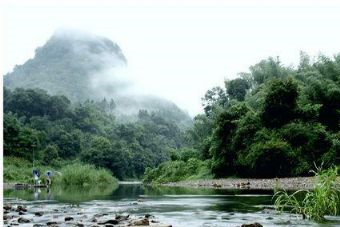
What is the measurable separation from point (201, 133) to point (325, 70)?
74.0ft

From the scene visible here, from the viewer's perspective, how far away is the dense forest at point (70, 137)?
214 feet

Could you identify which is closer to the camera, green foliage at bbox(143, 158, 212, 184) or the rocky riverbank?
the rocky riverbank

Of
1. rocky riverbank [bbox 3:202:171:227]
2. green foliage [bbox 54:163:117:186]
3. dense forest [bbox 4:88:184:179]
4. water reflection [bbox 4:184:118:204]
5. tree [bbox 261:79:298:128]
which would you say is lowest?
rocky riverbank [bbox 3:202:171:227]

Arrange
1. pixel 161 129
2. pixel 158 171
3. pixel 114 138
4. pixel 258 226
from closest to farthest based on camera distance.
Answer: pixel 258 226 → pixel 158 171 → pixel 114 138 → pixel 161 129

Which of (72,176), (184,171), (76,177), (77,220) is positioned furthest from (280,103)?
(77,220)

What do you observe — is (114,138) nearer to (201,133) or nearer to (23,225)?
(201,133)

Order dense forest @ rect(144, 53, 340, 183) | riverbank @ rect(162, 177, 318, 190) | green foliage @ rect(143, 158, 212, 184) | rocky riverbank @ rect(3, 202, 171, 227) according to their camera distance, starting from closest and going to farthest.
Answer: rocky riverbank @ rect(3, 202, 171, 227)
riverbank @ rect(162, 177, 318, 190)
dense forest @ rect(144, 53, 340, 183)
green foliage @ rect(143, 158, 212, 184)

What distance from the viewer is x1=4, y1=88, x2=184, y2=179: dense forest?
2566 inches

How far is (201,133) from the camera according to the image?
61.3 meters

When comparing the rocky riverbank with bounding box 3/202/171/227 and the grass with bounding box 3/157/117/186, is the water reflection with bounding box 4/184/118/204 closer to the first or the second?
the rocky riverbank with bounding box 3/202/171/227

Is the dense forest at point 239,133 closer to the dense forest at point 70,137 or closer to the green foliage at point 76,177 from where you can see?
the dense forest at point 70,137

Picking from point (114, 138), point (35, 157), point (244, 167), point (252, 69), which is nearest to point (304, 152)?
point (244, 167)

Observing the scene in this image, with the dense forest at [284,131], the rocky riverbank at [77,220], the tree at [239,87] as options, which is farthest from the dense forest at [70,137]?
the rocky riverbank at [77,220]

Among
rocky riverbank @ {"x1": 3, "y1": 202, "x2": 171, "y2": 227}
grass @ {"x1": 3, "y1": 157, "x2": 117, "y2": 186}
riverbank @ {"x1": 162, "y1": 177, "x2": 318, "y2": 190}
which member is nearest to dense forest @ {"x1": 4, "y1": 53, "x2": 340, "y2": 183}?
riverbank @ {"x1": 162, "y1": 177, "x2": 318, "y2": 190}
